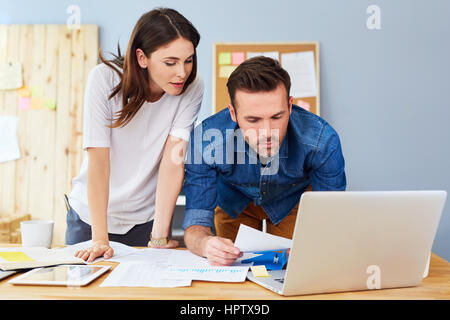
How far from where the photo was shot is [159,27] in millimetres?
1206

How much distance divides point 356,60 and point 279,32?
21.0 inches

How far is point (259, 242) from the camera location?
3.03ft

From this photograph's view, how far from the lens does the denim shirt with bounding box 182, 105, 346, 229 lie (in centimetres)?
122

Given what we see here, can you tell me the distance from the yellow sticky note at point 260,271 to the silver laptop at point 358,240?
5 centimetres

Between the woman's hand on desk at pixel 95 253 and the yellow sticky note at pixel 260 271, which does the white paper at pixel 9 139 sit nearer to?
the woman's hand on desk at pixel 95 253

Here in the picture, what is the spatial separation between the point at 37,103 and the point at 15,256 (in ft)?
6.40

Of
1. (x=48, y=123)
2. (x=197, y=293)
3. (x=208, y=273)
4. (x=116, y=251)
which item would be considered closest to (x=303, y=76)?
(x=48, y=123)

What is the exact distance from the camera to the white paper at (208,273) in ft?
2.80

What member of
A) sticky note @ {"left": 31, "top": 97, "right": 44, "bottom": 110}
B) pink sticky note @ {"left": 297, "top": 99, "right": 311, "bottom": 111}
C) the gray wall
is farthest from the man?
sticky note @ {"left": 31, "top": 97, "right": 44, "bottom": 110}

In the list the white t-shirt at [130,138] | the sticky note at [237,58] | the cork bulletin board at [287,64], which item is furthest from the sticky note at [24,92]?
the white t-shirt at [130,138]

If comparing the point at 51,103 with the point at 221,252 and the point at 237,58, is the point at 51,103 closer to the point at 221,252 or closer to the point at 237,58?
the point at 237,58

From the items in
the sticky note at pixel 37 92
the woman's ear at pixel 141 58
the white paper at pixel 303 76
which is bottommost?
the woman's ear at pixel 141 58

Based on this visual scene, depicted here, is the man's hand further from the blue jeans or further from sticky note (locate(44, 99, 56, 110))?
sticky note (locate(44, 99, 56, 110))
